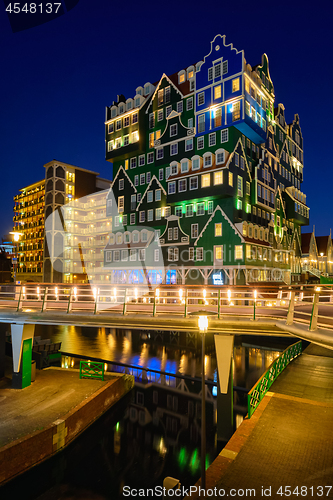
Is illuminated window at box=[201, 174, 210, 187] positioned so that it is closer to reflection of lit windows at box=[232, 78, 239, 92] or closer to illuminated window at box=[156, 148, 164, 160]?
illuminated window at box=[156, 148, 164, 160]

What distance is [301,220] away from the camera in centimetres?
5941

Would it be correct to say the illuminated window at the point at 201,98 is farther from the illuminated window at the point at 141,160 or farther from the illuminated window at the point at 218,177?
the illuminated window at the point at 141,160

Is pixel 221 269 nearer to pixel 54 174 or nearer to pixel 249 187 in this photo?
pixel 249 187

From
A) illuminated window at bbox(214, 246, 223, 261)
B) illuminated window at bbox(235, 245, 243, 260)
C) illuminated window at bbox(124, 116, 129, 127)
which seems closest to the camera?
illuminated window at bbox(235, 245, 243, 260)

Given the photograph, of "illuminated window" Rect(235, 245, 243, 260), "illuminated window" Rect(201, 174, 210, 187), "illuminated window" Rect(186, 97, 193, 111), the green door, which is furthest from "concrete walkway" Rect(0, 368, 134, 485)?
"illuminated window" Rect(186, 97, 193, 111)

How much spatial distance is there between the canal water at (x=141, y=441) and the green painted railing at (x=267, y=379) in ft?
8.36

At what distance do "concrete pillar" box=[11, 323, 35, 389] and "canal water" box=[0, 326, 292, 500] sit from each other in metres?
4.73

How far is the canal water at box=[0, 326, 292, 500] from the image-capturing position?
12.9 metres

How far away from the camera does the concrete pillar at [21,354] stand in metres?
17.3

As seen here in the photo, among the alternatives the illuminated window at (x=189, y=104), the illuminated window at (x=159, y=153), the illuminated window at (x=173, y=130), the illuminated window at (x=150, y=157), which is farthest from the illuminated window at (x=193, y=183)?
the illuminated window at (x=189, y=104)

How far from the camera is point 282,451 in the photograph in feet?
33.3

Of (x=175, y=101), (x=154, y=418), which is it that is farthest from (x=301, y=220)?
(x=154, y=418)

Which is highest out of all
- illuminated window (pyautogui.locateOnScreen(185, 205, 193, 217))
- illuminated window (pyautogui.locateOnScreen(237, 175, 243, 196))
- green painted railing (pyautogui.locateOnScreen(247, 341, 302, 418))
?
illuminated window (pyautogui.locateOnScreen(237, 175, 243, 196))

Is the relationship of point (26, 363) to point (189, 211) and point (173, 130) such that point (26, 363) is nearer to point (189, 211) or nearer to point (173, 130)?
point (189, 211)
